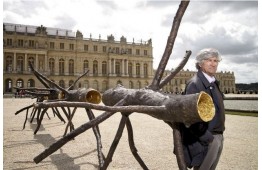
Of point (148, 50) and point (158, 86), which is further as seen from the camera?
point (148, 50)

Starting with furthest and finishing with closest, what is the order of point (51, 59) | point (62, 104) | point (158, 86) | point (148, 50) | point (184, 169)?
point (148, 50)
point (51, 59)
point (158, 86)
point (184, 169)
point (62, 104)

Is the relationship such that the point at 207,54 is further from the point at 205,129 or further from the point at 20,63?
the point at 20,63

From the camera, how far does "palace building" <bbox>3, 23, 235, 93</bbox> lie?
177 ft

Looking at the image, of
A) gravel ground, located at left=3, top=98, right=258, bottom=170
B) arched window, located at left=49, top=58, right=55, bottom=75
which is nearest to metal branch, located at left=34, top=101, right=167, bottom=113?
gravel ground, located at left=3, top=98, right=258, bottom=170

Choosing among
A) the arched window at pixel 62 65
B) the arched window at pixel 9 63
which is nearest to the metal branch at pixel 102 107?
the arched window at pixel 9 63

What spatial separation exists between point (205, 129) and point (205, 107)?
2.60ft

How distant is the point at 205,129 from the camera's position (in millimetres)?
2588

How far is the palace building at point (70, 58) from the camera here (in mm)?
53938

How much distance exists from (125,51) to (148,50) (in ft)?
20.4

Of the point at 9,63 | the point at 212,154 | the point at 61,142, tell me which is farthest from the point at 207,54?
the point at 9,63

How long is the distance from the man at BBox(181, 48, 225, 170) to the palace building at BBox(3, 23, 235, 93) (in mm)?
52693

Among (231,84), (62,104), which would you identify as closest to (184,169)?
(62,104)

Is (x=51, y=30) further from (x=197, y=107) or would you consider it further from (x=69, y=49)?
(x=197, y=107)

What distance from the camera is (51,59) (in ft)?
191
